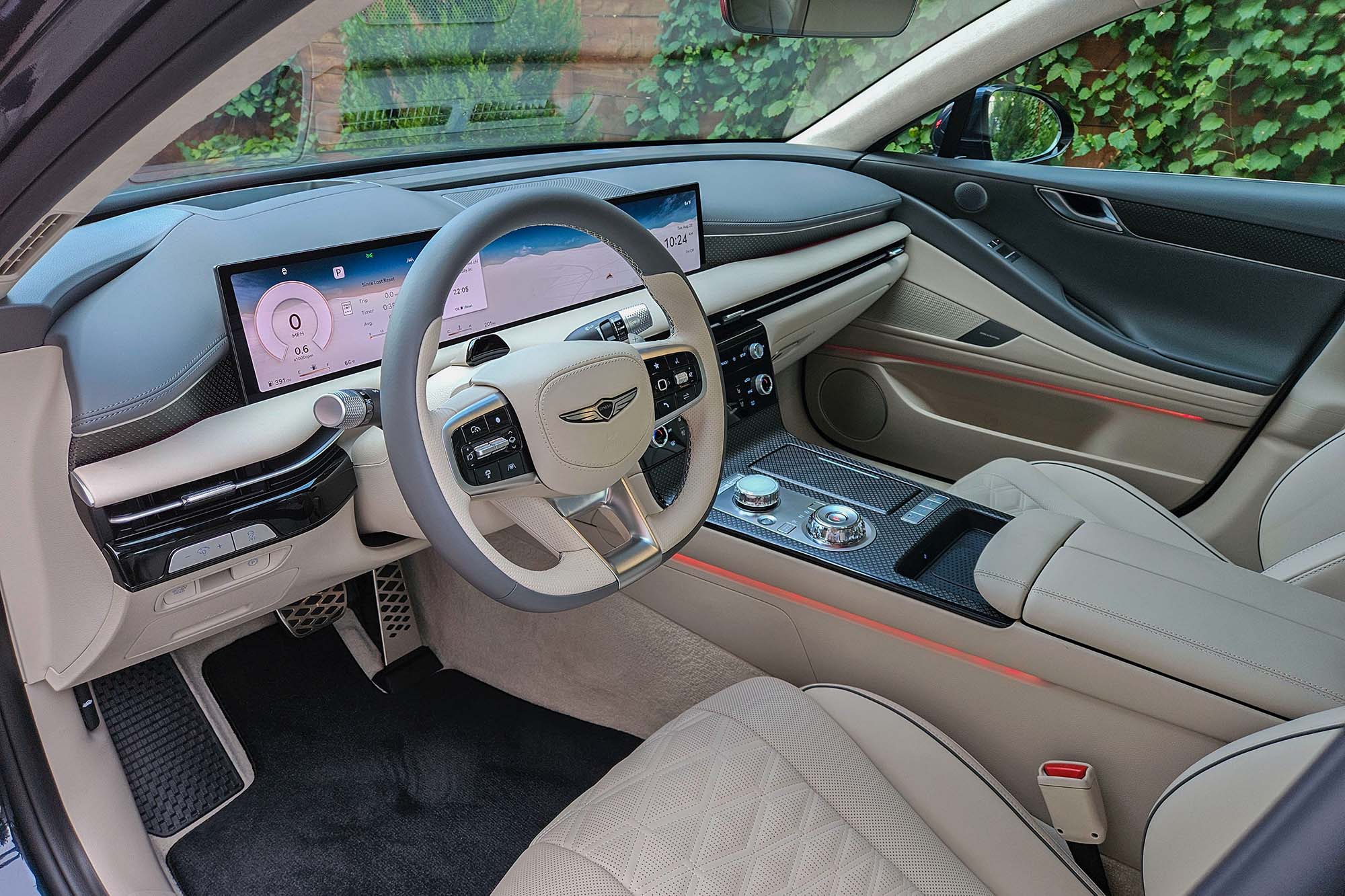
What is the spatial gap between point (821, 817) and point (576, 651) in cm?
85

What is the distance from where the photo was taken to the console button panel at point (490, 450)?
0.97 m

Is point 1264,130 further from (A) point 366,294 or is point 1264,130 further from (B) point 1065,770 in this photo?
(A) point 366,294

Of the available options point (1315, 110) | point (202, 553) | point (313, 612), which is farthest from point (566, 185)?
point (1315, 110)

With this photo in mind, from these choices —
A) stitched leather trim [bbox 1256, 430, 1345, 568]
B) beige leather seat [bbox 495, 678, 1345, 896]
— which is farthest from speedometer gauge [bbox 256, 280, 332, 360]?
stitched leather trim [bbox 1256, 430, 1345, 568]

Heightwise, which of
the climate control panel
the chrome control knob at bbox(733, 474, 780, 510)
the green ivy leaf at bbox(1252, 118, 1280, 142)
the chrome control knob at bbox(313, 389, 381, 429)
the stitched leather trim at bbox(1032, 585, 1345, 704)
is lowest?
the stitched leather trim at bbox(1032, 585, 1345, 704)

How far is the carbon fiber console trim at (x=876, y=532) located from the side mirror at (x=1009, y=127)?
1.06 m

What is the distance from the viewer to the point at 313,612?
1.84m

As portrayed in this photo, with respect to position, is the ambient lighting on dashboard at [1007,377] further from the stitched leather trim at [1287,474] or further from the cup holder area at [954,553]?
the cup holder area at [954,553]

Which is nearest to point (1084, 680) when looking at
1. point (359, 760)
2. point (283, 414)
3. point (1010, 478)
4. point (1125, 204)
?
point (1010, 478)

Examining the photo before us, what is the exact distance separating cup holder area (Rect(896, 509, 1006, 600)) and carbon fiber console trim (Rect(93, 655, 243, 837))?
4.16 ft

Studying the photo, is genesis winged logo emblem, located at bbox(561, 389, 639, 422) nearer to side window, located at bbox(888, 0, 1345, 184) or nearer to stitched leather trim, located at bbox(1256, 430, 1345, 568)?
stitched leather trim, located at bbox(1256, 430, 1345, 568)

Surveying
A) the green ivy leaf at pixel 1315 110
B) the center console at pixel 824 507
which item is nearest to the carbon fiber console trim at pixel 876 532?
the center console at pixel 824 507

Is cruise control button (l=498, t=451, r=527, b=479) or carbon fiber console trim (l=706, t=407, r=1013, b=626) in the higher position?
cruise control button (l=498, t=451, r=527, b=479)

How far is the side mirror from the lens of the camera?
2.32 meters
